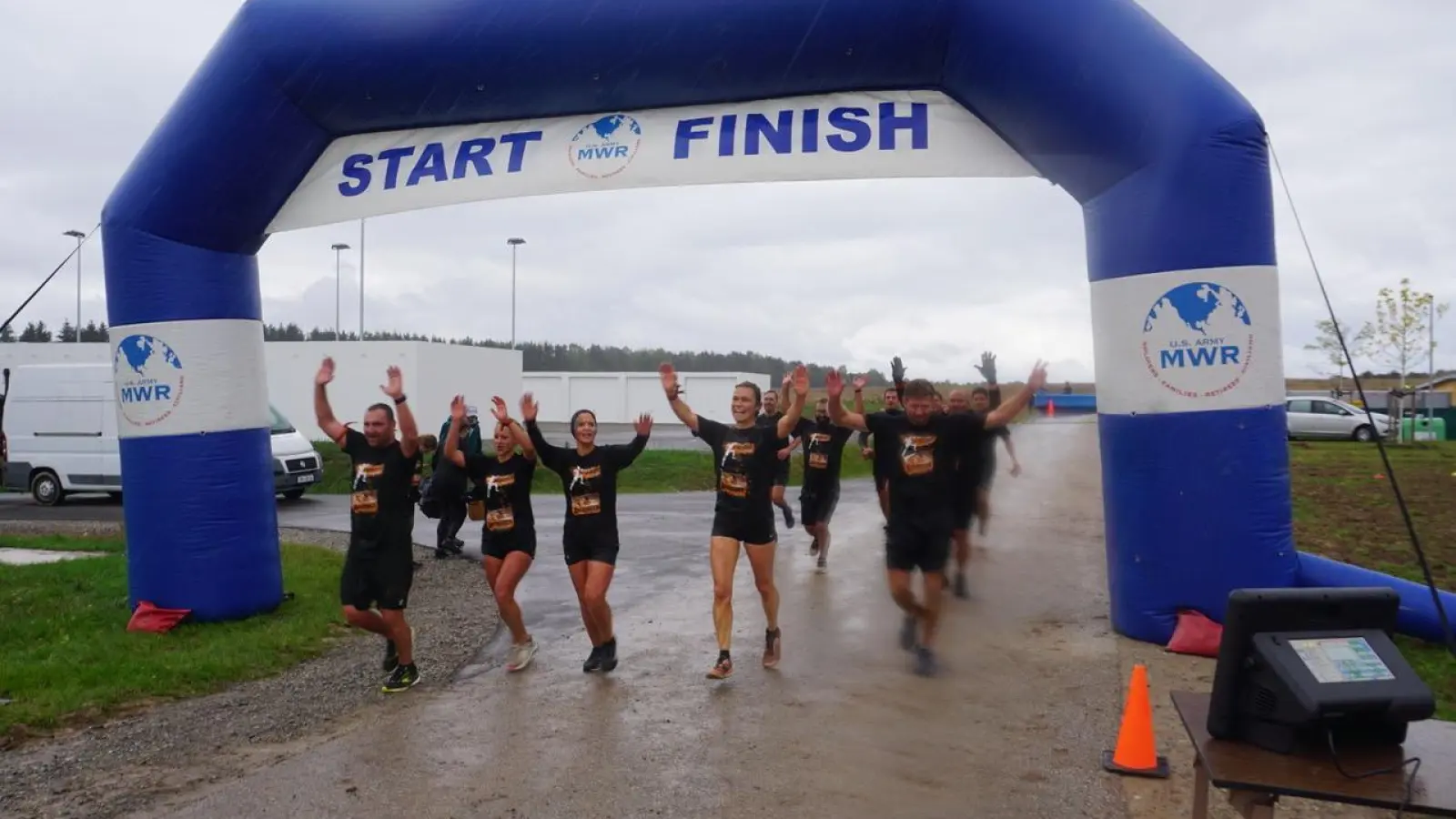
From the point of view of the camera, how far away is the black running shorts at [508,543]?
6.94 meters

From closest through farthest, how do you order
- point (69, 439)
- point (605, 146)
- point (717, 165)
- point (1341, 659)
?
point (1341, 659) → point (717, 165) → point (605, 146) → point (69, 439)

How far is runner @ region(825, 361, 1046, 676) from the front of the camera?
6.47 m

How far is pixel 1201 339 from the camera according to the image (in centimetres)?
654

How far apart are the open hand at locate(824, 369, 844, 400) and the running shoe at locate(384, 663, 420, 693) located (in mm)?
3162

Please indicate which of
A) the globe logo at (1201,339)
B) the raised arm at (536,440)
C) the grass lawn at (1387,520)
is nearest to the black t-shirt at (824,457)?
the raised arm at (536,440)

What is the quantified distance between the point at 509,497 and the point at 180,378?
306cm

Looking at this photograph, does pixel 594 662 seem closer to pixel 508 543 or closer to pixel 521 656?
pixel 521 656

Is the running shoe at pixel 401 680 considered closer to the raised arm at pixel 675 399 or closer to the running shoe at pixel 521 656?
the running shoe at pixel 521 656

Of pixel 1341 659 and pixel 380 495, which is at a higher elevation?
pixel 380 495

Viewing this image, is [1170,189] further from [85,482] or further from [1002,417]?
[85,482]

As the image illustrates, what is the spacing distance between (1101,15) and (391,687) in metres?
6.04

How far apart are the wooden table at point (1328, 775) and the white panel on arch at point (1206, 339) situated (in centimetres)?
350

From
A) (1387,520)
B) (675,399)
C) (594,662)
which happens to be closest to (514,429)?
(675,399)

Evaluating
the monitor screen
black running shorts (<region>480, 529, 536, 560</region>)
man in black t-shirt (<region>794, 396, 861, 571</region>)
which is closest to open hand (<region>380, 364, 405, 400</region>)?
black running shorts (<region>480, 529, 536, 560</region>)
